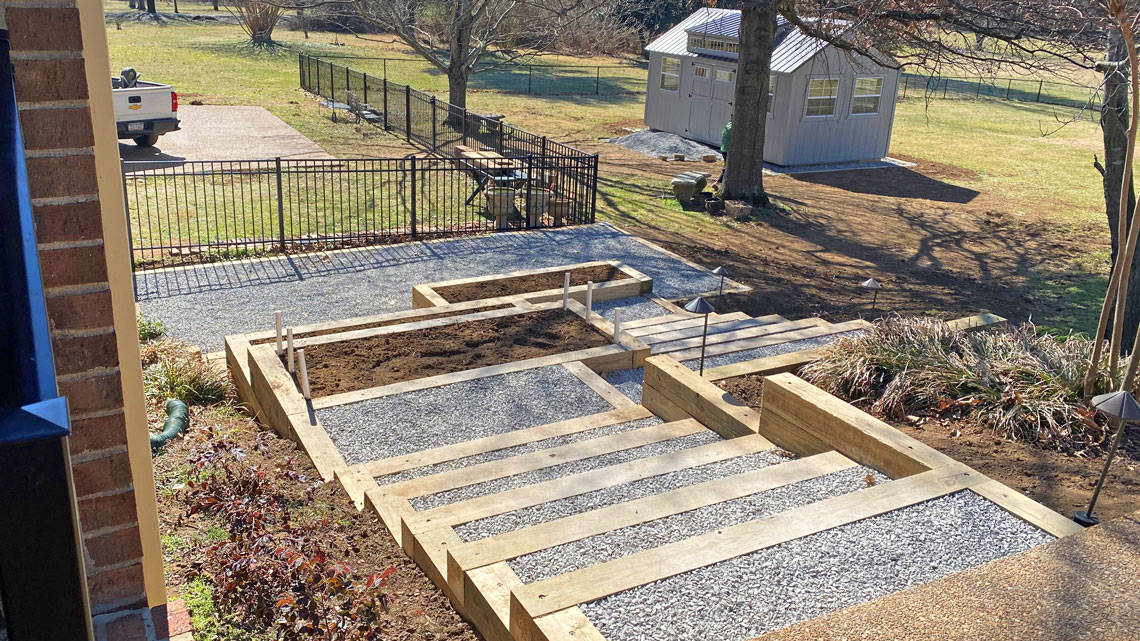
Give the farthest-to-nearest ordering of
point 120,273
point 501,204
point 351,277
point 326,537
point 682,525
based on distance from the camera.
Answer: point 501,204 → point 351,277 → point 326,537 → point 682,525 → point 120,273

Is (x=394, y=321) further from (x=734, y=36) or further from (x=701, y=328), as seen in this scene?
(x=734, y=36)

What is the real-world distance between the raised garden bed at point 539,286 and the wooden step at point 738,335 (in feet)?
5.25

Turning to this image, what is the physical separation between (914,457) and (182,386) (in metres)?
5.63

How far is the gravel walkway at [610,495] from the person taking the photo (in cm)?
470

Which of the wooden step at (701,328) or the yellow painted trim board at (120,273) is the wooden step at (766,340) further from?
the yellow painted trim board at (120,273)

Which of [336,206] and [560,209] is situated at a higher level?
[560,209]

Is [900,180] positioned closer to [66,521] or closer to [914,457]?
[914,457]

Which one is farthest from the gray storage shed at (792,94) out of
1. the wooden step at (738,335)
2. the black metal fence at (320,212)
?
the wooden step at (738,335)

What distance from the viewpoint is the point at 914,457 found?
16.2ft

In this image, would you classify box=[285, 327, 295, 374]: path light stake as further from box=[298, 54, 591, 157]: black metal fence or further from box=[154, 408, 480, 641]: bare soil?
box=[298, 54, 591, 157]: black metal fence

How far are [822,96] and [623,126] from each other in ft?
22.8

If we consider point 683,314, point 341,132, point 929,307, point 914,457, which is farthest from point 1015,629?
point 341,132

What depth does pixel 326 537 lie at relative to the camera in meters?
4.70

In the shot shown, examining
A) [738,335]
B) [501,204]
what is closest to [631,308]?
[738,335]
